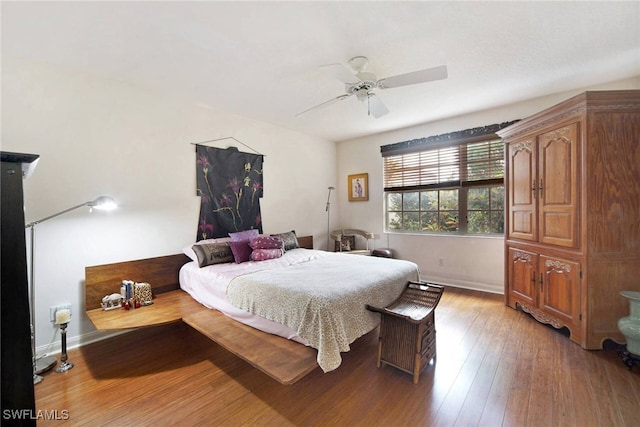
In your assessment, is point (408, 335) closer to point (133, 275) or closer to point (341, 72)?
point (341, 72)

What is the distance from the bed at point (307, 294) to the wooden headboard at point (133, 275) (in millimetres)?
152

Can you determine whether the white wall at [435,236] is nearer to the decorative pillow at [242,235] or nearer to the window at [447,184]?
the window at [447,184]

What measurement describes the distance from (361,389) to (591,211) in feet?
8.01

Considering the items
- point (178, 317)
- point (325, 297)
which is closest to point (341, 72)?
point (325, 297)

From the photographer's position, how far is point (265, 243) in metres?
3.29

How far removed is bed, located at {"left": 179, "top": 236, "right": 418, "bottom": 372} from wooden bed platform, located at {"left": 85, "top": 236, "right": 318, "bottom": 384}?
76mm

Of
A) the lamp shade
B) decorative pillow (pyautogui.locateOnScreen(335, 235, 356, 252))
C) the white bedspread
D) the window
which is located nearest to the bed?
the white bedspread

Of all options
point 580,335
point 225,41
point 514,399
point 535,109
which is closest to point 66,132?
point 225,41

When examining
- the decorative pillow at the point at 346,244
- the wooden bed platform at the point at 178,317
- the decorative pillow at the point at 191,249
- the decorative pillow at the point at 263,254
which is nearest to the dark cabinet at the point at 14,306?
the wooden bed platform at the point at 178,317

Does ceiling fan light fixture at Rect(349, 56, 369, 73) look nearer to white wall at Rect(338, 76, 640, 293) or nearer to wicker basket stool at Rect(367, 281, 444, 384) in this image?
wicker basket stool at Rect(367, 281, 444, 384)

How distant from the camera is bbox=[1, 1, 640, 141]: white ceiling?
1.79 m

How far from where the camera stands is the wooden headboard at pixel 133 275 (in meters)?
2.55

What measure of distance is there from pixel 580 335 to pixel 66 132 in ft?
16.3

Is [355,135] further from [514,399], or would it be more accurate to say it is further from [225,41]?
[514,399]
